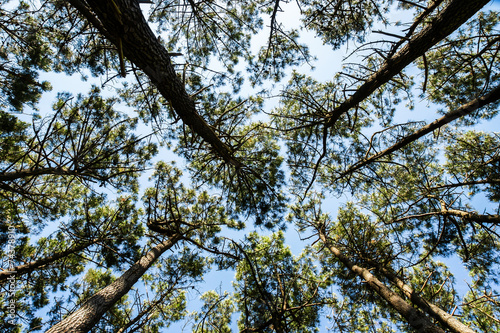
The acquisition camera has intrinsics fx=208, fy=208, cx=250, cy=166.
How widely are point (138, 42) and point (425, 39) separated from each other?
270cm

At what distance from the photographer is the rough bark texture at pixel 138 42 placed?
5.42ft

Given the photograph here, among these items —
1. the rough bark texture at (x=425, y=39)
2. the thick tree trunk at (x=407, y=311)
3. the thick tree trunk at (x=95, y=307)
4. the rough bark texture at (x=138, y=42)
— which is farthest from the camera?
the thick tree trunk at (x=407, y=311)

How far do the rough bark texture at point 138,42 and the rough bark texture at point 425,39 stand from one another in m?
1.66

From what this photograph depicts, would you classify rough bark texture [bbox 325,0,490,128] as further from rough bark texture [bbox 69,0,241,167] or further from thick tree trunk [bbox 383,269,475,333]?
thick tree trunk [bbox 383,269,475,333]

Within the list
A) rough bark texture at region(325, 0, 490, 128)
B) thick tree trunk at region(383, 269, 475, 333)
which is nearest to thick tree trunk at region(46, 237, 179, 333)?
rough bark texture at region(325, 0, 490, 128)

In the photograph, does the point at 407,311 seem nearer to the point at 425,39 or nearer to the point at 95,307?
the point at 425,39

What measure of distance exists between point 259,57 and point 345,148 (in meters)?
2.61

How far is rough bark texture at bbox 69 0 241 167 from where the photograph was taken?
1.65 metres

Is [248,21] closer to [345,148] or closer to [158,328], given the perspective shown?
[345,148]

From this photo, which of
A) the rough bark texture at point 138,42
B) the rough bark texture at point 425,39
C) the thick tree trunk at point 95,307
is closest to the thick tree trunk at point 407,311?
the rough bark texture at point 425,39

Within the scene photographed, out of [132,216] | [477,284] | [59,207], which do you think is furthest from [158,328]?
[477,284]

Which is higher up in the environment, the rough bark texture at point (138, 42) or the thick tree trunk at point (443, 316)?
the rough bark texture at point (138, 42)

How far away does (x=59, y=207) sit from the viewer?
481cm

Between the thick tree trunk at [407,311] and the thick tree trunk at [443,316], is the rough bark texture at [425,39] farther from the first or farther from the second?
the thick tree trunk at [443,316]
